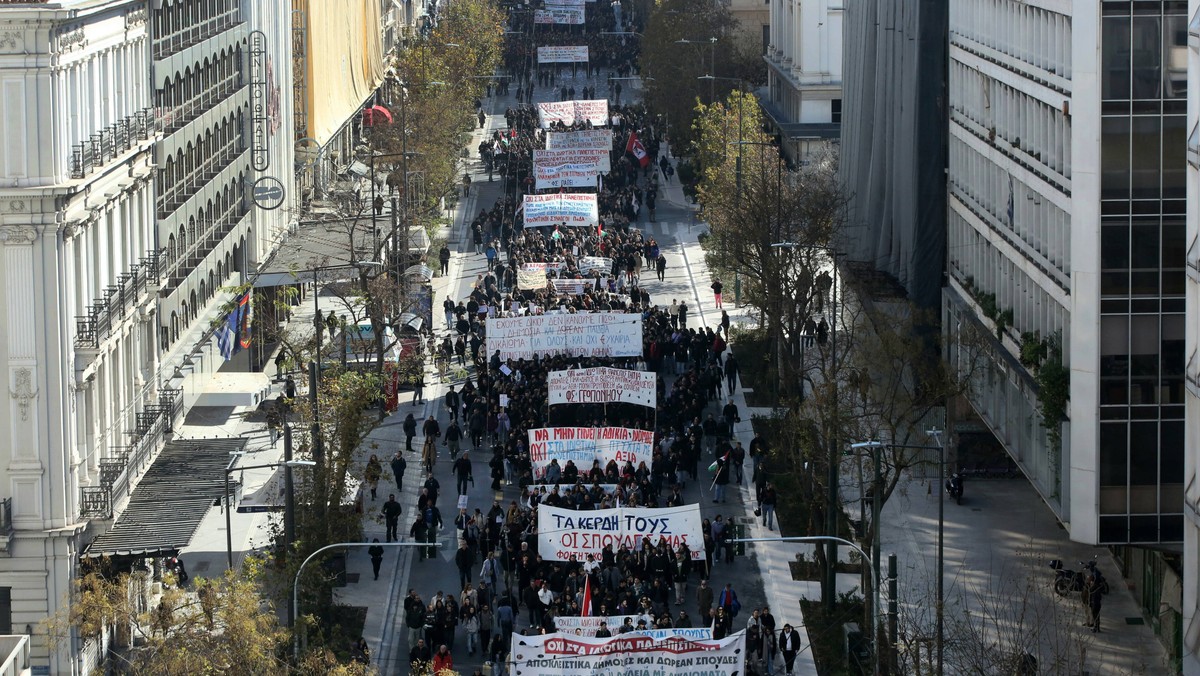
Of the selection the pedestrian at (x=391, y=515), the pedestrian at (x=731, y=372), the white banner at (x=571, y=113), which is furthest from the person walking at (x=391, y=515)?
the white banner at (x=571, y=113)

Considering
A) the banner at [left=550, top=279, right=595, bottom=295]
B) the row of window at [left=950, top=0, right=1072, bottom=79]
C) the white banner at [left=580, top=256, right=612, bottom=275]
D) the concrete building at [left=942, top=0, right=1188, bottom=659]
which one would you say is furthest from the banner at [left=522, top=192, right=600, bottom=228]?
the concrete building at [left=942, top=0, right=1188, bottom=659]

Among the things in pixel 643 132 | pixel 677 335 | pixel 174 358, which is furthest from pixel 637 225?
pixel 174 358

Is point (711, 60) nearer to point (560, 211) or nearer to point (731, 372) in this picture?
point (560, 211)

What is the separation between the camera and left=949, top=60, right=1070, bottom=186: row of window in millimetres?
53156

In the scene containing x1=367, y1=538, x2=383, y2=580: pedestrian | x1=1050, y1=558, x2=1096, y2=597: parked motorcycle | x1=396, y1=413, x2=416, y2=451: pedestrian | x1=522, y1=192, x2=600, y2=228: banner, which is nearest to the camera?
x1=1050, y1=558, x2=1096, y2=597: parked motorcycle

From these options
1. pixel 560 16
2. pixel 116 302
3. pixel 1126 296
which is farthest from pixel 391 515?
pixel 560 16

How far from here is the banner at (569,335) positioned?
65.1 metres

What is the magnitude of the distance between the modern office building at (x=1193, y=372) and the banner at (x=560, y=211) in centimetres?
4936

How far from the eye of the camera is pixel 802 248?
6850 centimetres

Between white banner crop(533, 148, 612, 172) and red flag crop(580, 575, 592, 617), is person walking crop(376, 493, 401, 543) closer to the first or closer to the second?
red flag crop(580, 575, 592, 617)

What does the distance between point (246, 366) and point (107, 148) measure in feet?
71.3

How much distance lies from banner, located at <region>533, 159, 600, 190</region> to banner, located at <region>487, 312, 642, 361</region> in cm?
3387

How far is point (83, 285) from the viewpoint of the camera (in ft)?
158

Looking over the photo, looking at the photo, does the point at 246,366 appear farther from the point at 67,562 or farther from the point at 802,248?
the point at 67,562
